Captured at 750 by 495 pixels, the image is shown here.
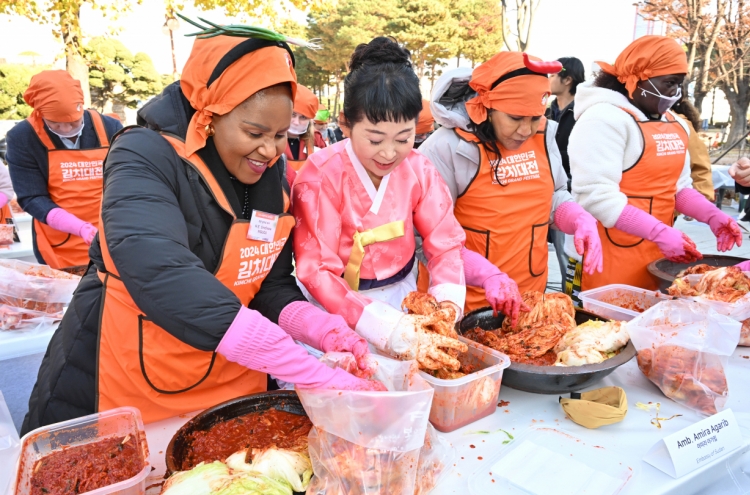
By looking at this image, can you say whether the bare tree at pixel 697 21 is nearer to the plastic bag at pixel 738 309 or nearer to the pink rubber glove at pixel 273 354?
the plastic bag at pixel 738 309

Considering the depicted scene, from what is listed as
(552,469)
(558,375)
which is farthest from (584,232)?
(552,469)

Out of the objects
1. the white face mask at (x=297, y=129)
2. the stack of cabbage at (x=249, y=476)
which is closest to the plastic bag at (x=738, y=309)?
the stack of cabbage at (x=249, y=476)

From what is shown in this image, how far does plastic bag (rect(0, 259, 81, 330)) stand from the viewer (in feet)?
7.31

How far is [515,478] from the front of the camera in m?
1.24

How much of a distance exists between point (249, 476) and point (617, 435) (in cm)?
103

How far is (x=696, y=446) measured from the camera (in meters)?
1.33

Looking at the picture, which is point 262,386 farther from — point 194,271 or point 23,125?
point 23,125

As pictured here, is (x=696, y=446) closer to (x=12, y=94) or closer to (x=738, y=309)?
(x=738, y=309)

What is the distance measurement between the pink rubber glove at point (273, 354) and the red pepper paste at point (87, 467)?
0.33m

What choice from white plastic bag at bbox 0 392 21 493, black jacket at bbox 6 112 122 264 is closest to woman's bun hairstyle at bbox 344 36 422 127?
white plastic bag at bbox 0 392 21 493

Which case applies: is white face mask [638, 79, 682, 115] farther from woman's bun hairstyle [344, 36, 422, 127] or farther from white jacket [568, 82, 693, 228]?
woman's bun hairstyle [344, 36, 422, 127]

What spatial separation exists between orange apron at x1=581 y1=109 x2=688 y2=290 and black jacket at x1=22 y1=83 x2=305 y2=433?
198cm

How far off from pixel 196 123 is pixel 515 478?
1255mm

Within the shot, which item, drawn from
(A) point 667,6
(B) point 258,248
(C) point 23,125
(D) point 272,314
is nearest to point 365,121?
(B) point 258,248
